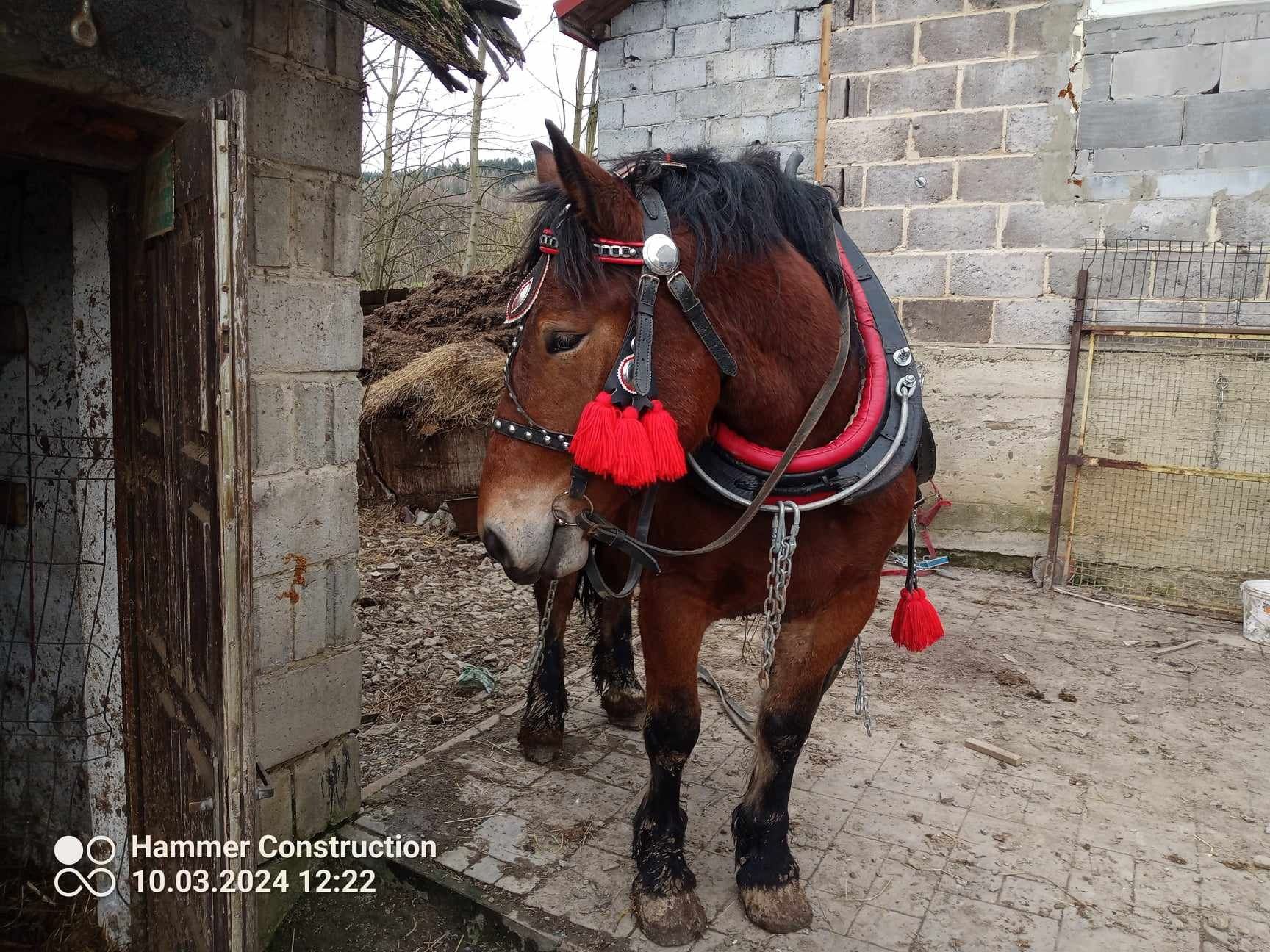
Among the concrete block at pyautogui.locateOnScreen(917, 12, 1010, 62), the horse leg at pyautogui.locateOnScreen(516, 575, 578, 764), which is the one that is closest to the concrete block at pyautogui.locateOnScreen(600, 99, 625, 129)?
the concrete block at pyautogui.locateOnScreen(917, 12, 1010, 62)

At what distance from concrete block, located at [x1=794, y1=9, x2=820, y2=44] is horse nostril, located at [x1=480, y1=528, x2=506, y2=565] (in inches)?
209

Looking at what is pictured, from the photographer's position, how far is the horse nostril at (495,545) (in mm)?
1829

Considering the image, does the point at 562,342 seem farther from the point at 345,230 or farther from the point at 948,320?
the point at 948,320

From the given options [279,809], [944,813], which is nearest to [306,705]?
[279,809]

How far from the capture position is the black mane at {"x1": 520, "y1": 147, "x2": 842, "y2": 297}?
1.84 meters

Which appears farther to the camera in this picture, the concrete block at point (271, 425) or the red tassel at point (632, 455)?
the concrete block at point (271, 425)

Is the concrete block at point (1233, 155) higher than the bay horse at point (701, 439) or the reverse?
higher

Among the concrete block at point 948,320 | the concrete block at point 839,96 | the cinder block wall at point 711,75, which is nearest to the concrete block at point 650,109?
the cinder block wall at point 711,75

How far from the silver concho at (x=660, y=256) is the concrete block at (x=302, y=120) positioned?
107 centimetres

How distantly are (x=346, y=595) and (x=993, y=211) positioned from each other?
4.82 metres

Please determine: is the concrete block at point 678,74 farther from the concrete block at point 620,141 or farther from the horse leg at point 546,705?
the horse leg at point 546,705

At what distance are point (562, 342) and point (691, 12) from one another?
5.26m

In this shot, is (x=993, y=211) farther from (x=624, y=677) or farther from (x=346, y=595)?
(x=346, y=595)

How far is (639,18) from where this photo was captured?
6.24 meters
